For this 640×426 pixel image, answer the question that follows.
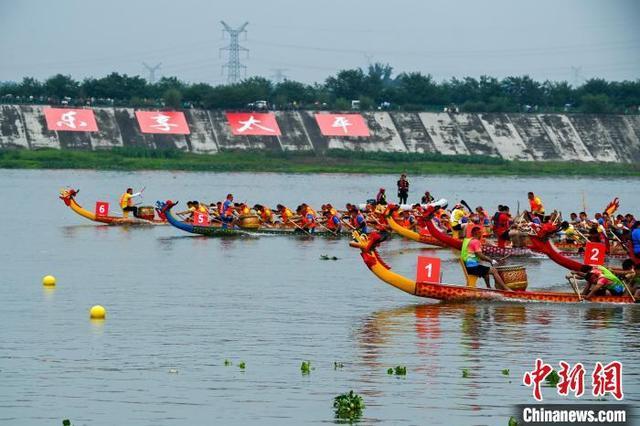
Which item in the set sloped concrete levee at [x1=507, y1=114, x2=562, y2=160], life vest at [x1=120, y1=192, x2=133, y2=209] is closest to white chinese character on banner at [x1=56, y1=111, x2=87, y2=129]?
sloped concrete levee at [x1=507, y1=114, x2=562, y2=160]

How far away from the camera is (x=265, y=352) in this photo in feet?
69.1

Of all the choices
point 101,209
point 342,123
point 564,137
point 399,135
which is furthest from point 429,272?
point 564,137

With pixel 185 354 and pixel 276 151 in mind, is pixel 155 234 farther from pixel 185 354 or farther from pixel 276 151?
pixel 276 151

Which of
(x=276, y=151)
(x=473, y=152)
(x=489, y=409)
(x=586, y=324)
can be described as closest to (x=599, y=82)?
(x=473, y=152)

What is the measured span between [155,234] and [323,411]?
26842 mm

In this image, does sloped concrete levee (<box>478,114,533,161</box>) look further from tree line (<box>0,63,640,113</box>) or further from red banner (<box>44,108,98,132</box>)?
red banner (<box>44,108,98,132</box>)

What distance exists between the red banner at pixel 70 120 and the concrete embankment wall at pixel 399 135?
45 centimetres

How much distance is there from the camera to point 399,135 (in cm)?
9688

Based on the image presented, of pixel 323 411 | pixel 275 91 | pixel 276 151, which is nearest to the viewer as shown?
pixel 323 411

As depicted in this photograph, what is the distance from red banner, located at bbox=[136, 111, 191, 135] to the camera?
9188 centimetres

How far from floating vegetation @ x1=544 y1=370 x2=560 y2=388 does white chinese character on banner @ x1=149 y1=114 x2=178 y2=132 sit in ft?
243

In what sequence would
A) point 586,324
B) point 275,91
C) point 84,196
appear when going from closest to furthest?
point 586,324, point 84,196, point 275,91

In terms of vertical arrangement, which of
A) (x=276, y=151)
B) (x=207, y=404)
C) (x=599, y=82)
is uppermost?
(x=599, y=82)

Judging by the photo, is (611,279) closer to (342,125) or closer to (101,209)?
(101,209)
